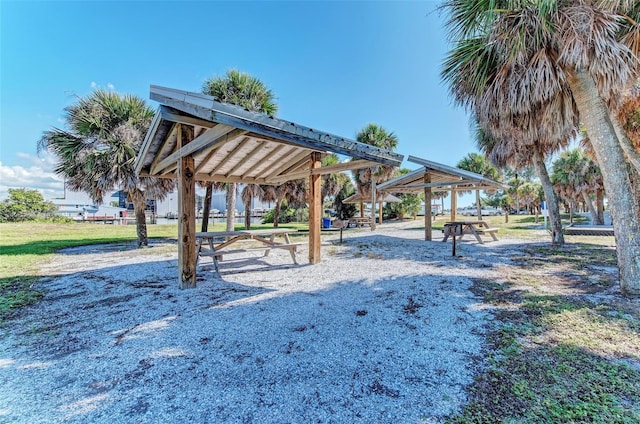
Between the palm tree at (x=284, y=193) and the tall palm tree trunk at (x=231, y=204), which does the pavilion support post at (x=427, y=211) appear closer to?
the palm tree at (x=284, y=193)

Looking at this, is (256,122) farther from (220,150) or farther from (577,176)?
(577,176)

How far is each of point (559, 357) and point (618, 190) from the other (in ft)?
11.9

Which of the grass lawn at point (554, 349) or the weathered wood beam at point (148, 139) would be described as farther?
the weathered wood beam at point (148, 139)

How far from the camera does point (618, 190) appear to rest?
4.33 meters

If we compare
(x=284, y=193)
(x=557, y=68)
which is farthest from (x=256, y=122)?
(x=284, y=193)

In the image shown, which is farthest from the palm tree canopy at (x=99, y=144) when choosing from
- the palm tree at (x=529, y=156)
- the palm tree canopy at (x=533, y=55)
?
the palm tree at (x=529, y=156)

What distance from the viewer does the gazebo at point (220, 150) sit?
12.4 ft

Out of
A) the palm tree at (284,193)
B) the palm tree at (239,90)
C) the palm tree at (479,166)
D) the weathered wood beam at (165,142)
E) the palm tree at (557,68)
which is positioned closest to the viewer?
the palm tree at (557,68)

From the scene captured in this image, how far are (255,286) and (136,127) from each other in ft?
30.5

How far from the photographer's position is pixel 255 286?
5.09m

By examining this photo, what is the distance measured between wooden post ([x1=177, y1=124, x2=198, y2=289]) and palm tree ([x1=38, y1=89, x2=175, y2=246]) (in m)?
6.50

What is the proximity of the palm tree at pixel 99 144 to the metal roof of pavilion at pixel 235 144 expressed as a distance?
2978 mm

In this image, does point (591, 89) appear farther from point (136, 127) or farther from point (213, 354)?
→ point (136, 127)

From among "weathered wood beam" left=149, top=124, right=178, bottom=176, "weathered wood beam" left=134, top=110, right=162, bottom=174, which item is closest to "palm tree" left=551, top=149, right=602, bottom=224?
"weathered wood beam" left=149, top=124, right=178, bottom=176
